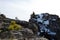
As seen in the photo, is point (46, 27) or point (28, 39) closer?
point (28, 39)

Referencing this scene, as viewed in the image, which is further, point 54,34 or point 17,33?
point 54,34

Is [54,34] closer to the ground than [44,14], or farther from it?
closer to the ground

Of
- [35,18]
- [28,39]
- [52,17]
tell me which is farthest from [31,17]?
[28,39]

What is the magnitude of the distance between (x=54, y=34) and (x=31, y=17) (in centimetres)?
952

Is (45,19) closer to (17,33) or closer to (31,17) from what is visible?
(31,17)

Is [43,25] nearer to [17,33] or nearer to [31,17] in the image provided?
[31,17]

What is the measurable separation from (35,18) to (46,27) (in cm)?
482

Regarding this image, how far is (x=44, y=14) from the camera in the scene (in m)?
86.3

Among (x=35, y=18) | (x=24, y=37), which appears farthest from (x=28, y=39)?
(x=35, y=18)

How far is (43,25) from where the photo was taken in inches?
3255

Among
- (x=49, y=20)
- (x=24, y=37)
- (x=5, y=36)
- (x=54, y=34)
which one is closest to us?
(x=5, y=36)

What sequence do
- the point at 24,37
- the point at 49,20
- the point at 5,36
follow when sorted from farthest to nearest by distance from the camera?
1. the point at 49,20
2. the point at 24,37
3. the point at 5,36

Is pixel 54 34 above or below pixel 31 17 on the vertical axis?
below

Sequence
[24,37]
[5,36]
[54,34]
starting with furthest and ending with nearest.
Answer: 1. [54,34]
2. [24,37]
3. [5,36]
